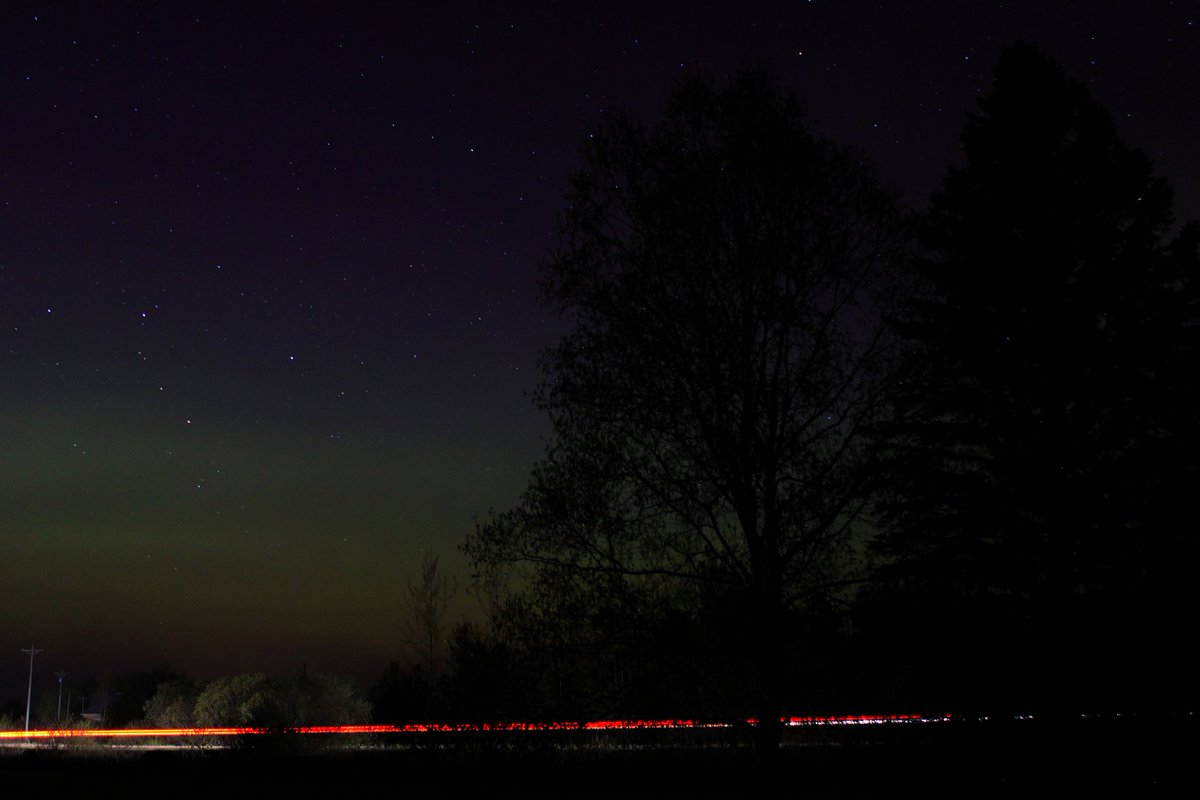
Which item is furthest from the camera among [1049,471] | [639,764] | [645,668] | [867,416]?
[1049,471]

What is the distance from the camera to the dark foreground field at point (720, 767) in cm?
1339

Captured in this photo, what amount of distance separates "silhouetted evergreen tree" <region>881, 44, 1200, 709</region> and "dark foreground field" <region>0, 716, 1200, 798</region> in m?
1.79

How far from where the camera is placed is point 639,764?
19766 mm

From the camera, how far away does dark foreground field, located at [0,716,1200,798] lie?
13.4 metres

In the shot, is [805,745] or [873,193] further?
[805,745]

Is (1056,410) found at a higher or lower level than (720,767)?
higher

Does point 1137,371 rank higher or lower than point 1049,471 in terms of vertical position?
higher

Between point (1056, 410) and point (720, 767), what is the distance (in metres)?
10.7

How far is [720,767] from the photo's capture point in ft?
60.7

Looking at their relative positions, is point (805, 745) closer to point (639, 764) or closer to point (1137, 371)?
point (639, 764)

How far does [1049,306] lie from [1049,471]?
384 centimetres

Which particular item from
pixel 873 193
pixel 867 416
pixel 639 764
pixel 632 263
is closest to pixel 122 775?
pixel 639 764

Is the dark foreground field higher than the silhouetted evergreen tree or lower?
lower

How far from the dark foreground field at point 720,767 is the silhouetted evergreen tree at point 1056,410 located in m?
1.79
